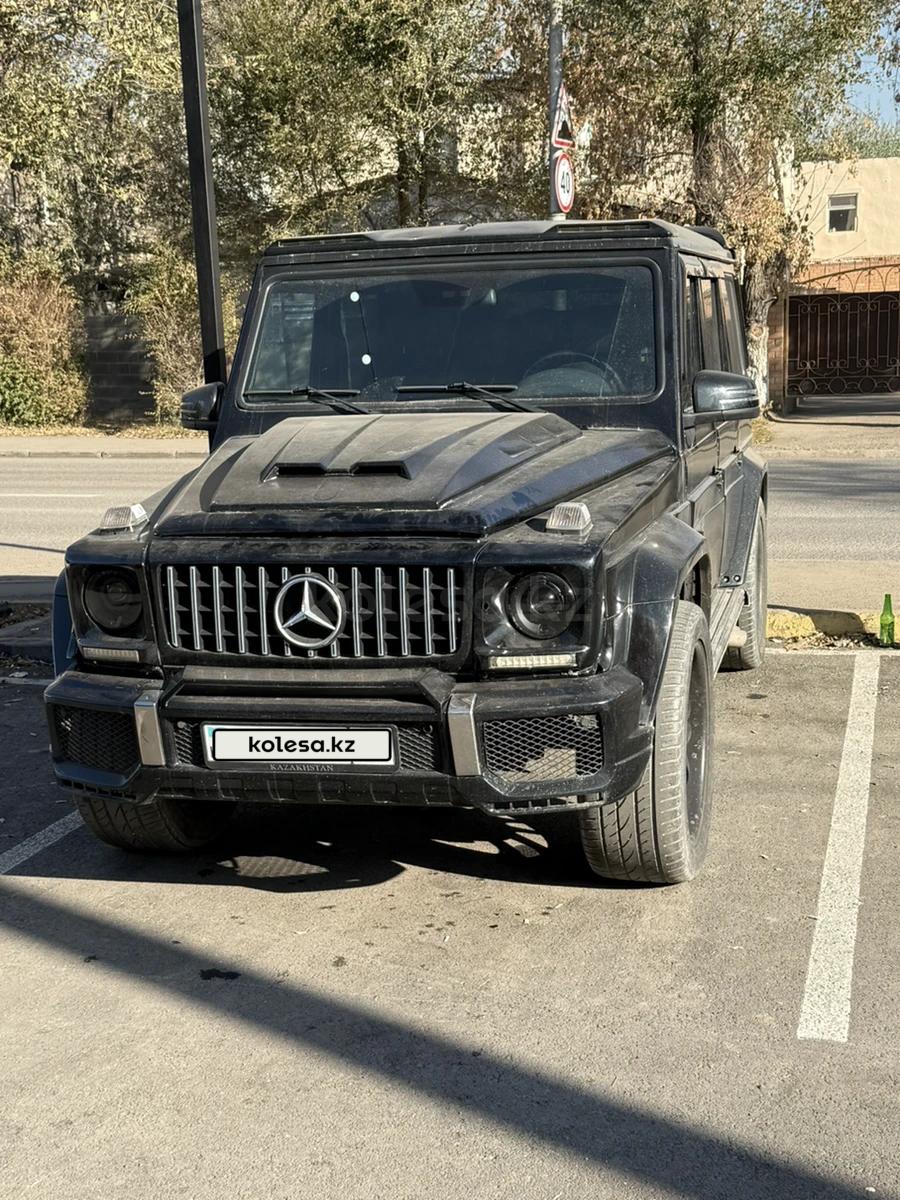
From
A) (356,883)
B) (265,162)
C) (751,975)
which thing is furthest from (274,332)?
(265,162)

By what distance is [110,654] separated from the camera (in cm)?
420

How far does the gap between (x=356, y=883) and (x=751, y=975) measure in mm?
1370

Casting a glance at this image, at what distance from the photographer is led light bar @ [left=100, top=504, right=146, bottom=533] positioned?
430 centimetres

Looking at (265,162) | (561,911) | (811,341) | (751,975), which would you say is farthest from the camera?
(811,341)

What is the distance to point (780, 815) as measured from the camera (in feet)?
16.9

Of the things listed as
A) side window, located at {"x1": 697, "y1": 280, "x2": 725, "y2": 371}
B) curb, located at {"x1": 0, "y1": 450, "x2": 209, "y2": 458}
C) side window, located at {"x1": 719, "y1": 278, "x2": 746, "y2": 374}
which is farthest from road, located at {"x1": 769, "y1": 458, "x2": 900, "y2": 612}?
curb, located at {"x1": 0, "y1": 450, "x2": 209, "y2": 458}

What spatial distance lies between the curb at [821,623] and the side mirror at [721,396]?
286cm

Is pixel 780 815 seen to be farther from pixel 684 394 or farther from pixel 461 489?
A: pixel 461 489

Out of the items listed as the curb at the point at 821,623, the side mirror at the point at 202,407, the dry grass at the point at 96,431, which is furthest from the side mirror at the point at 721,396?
the dry grass at the point at 96,431

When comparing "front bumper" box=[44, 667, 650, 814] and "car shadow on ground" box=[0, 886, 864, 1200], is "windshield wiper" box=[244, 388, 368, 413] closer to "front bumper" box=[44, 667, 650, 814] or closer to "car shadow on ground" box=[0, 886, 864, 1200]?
"front bumper" box=[44, 667, 650, 814]

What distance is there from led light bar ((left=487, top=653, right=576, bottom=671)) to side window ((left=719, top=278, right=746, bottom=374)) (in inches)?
114

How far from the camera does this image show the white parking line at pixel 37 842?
4957 millimetres

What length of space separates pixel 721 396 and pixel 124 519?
2.14 meters

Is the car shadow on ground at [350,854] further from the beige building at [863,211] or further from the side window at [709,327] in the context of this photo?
the beige building at [863,211]
